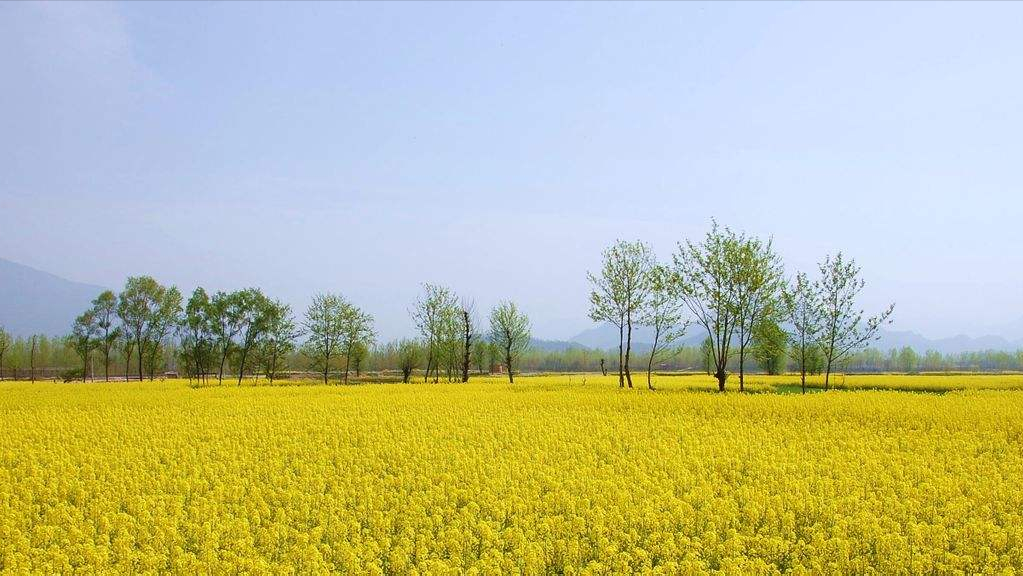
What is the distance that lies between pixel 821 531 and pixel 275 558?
858cm

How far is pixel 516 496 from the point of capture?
11.3m

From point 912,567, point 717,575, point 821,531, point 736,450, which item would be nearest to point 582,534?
point 717,575

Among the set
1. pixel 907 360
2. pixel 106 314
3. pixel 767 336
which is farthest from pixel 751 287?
pixel 907 360

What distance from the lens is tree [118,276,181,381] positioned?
70.9 meters

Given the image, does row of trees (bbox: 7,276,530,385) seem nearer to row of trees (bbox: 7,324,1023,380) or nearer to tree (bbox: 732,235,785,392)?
row of trees (bbox: 7,324,1023,380)

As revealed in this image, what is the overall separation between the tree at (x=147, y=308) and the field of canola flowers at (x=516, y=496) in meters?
56.3

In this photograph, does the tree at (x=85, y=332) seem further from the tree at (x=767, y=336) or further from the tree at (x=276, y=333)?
the tree at (x=767, y=336)

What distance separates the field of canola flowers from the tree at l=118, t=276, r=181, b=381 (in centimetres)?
5627

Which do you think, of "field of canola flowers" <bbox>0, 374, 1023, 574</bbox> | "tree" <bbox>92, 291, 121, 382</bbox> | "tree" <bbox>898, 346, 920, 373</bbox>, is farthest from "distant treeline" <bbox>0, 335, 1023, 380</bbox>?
"field of canola flowers" <bbox>0, 374, 1023, 574</bbox>

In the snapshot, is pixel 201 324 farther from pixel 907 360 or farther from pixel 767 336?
pixel 907 360

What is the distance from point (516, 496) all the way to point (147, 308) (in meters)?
73.4

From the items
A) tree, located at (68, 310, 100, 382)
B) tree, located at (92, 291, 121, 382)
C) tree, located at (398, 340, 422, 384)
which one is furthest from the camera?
tree, located at (398, 340, 422, 384)

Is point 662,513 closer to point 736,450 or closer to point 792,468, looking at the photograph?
point 792,468

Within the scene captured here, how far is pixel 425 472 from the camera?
532 inches
